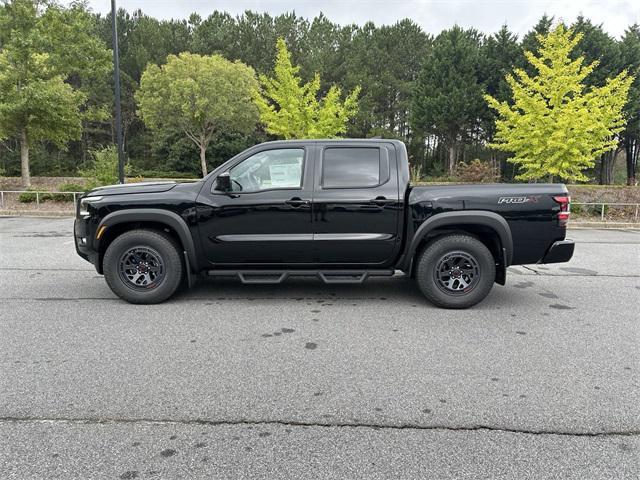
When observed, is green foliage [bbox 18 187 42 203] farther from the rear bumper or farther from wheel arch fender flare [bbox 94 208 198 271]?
the rear bumper

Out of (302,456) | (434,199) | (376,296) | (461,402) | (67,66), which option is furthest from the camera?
(67,66)

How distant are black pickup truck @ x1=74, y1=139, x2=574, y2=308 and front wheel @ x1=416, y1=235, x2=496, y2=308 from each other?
0.01m

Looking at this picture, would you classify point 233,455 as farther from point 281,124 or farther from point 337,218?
point 281,124

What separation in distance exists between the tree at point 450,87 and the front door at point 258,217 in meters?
31.0

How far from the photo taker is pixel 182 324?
4555 millimetres

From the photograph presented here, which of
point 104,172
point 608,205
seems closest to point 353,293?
point 608,205

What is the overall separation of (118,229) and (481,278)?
4.22 m

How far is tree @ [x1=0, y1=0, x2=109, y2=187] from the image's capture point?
18469 millimetres

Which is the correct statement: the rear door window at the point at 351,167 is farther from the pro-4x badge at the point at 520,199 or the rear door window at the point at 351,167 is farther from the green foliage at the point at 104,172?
the green foliage at the point at 104,172

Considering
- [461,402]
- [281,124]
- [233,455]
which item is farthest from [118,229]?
[281,124]

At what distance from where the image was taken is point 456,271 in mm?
5125

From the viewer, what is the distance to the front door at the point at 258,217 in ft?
16.6

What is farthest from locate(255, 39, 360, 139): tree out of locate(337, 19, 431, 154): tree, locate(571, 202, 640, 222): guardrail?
locate(337, 19, 431, 154): tree

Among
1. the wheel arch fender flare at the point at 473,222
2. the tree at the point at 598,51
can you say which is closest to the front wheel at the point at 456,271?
the wheel arch fender flare at the point at 473,222
